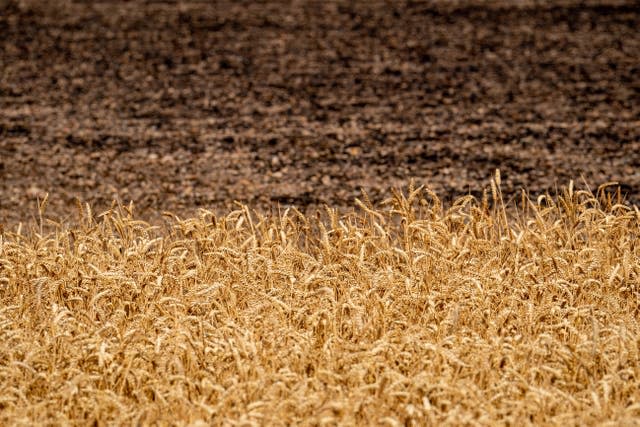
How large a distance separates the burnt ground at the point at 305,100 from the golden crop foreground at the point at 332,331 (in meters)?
1.47

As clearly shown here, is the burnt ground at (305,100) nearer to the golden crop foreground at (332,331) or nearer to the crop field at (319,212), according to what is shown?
the crop field at (319,212)

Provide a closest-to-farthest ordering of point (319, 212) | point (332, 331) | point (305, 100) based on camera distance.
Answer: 1. point (332, 331)
2. point (319, 212)
3. point (305, 100)

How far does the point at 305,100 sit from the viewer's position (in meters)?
7.03

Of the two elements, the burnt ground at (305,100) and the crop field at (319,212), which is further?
the burnt ground at (305,100)

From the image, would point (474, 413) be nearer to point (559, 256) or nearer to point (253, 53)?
point (559, 256)

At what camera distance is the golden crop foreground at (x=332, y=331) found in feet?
9.62

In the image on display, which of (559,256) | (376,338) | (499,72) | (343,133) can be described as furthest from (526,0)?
(376,338)

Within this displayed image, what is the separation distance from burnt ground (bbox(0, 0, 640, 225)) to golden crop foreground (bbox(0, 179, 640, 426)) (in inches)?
58.0

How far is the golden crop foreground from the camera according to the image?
9.62ft

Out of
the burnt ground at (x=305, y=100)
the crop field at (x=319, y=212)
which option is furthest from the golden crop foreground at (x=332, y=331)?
the burnt ground at (x=305, y=100)

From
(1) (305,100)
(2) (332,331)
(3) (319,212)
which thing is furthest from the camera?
(1) (305,100)

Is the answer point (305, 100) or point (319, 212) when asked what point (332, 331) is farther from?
point (305, 100)

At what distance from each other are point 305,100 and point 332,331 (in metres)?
3.92

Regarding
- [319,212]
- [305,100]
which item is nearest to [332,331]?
[319,212]
